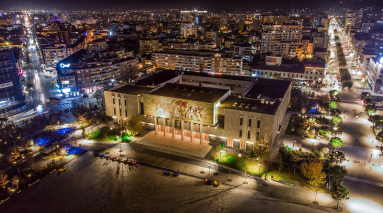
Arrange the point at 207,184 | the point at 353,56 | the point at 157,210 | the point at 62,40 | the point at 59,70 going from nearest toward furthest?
the point at 157,210, the point at 207,184, the point at 59,70, the point at 353,56, the point at 62,40

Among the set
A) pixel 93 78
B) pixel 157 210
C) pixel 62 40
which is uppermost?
pixel 62 40

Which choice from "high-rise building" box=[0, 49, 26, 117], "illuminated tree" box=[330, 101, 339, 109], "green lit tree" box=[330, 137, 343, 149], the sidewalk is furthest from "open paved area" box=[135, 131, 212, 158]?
"high-rise building" box=[0, 49, 26, 117]

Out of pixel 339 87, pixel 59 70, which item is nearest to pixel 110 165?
pixel 59 70

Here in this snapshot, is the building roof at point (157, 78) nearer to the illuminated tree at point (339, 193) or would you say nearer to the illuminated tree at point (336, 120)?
the illuminated tree at point (336, 120)

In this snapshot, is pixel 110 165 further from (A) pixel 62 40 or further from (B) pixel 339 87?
(A) pixel 62 40

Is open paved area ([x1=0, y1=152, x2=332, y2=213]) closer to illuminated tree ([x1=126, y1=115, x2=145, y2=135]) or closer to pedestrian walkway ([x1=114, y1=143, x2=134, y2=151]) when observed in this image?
pedestrian walkway ([x1=114, y1=143, x2=134, y2=151])

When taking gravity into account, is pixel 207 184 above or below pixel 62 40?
below

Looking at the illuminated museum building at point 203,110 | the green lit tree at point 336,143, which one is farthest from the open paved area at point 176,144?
the green lit tree at point 336,143
